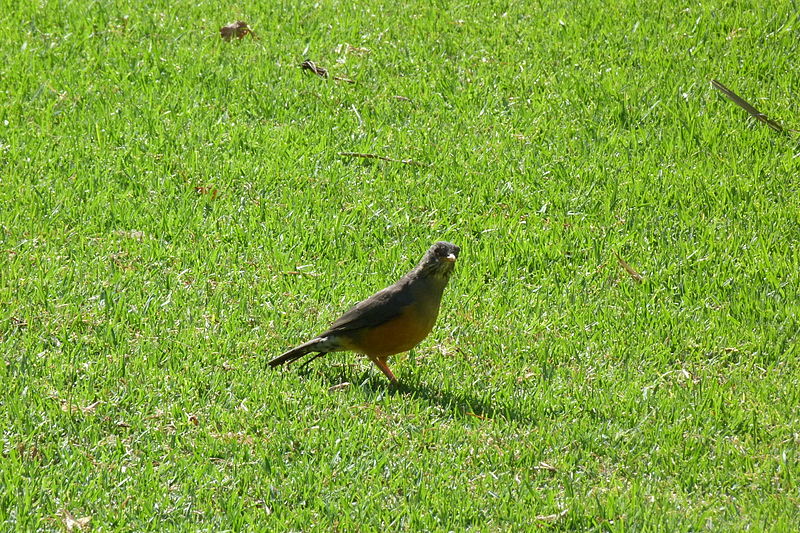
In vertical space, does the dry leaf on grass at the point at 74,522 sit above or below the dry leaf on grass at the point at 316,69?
below

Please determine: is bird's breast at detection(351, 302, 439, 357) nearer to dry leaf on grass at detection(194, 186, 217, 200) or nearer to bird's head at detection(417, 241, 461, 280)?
bird's head at detection(417, 241, 461, 280)

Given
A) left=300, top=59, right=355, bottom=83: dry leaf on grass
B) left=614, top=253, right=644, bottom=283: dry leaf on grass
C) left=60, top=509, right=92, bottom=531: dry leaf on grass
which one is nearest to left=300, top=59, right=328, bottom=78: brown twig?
left=300, top=59, right=355, bottom=83: dry leaf on grass

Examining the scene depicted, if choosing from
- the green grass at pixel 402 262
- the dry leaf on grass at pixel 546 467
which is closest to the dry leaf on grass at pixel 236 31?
the green grass at pixel 402 262

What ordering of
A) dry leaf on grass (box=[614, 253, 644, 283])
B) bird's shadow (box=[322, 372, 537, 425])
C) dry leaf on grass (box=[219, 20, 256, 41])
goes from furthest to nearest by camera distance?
dry leaf on grass (box=[219, 20, 256, 41]) → dry leaf on grass (box=[614, 253, 644, 283]) → bird's shadow (box=[322, 372, 537, 425])

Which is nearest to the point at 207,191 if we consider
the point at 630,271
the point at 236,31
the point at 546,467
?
the point at 236,31

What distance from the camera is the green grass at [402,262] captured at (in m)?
5.31

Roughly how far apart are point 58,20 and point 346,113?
3108mm

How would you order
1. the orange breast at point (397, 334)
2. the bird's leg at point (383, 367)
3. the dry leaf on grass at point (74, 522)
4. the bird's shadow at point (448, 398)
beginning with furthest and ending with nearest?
the bird's leg at point (383, 367) → the orange breast at point (397, 334) → the bird's shadow at point (448, 398) → the dry leaf on grass at point (74, 522)

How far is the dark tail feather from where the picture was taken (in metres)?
6.25

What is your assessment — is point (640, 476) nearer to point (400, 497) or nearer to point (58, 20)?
point (400, 497)

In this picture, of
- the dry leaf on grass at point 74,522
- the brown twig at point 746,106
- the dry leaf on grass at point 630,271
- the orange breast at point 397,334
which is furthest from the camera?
the brown twig at point 746,106

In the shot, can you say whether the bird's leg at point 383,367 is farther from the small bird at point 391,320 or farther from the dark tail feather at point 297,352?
the dark tail feather at point 297,352

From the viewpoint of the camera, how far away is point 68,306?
6.60 metres

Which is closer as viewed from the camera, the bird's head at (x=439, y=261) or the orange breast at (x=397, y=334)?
the orange breast at (x=397, y=334)
